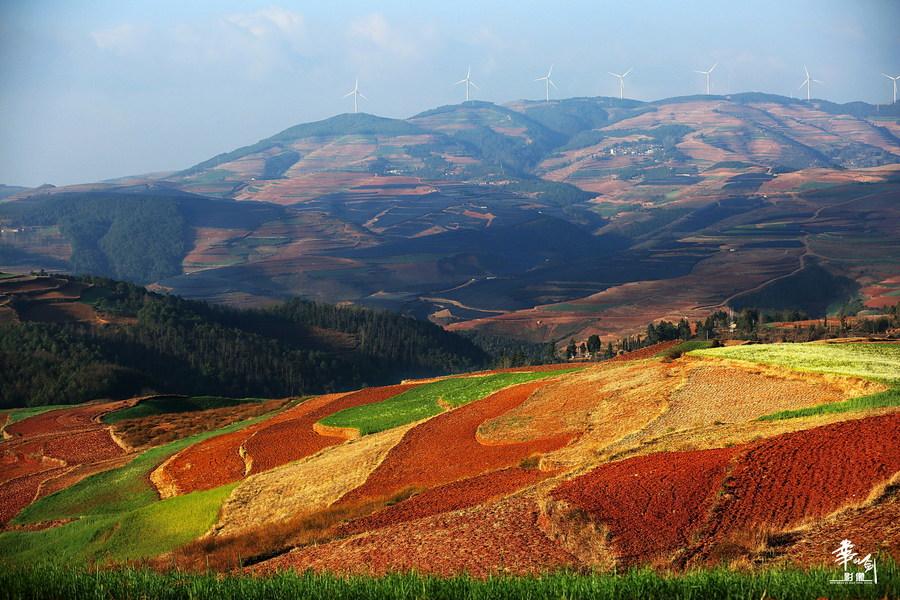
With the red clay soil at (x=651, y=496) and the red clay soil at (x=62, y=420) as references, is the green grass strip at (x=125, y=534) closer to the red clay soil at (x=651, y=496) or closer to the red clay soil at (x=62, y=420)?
the red clay soil at (x=651, y=496)

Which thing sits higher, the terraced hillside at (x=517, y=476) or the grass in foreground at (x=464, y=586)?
the grass in foreground at (x=464, y=586)

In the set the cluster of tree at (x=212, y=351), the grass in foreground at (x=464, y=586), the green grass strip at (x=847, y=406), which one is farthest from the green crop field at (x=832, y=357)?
the cluster of tree at (x=212, y=351)

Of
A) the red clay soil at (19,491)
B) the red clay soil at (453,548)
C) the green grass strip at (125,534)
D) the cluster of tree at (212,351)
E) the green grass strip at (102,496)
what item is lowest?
the cluster of tree at (212,351)

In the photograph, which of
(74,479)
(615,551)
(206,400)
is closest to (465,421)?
(74,479)

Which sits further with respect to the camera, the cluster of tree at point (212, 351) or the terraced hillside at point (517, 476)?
the cluster of tree at point (212, 351)

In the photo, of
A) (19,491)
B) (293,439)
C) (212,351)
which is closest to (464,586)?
(293,439)

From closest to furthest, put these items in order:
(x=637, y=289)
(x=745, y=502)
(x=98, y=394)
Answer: (x=745, y=502), (x=98, y=394), (x=637, y=289)

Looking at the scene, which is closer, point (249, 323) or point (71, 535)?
point (71, 535)

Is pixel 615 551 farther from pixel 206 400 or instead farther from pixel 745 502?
pixel 206 400
